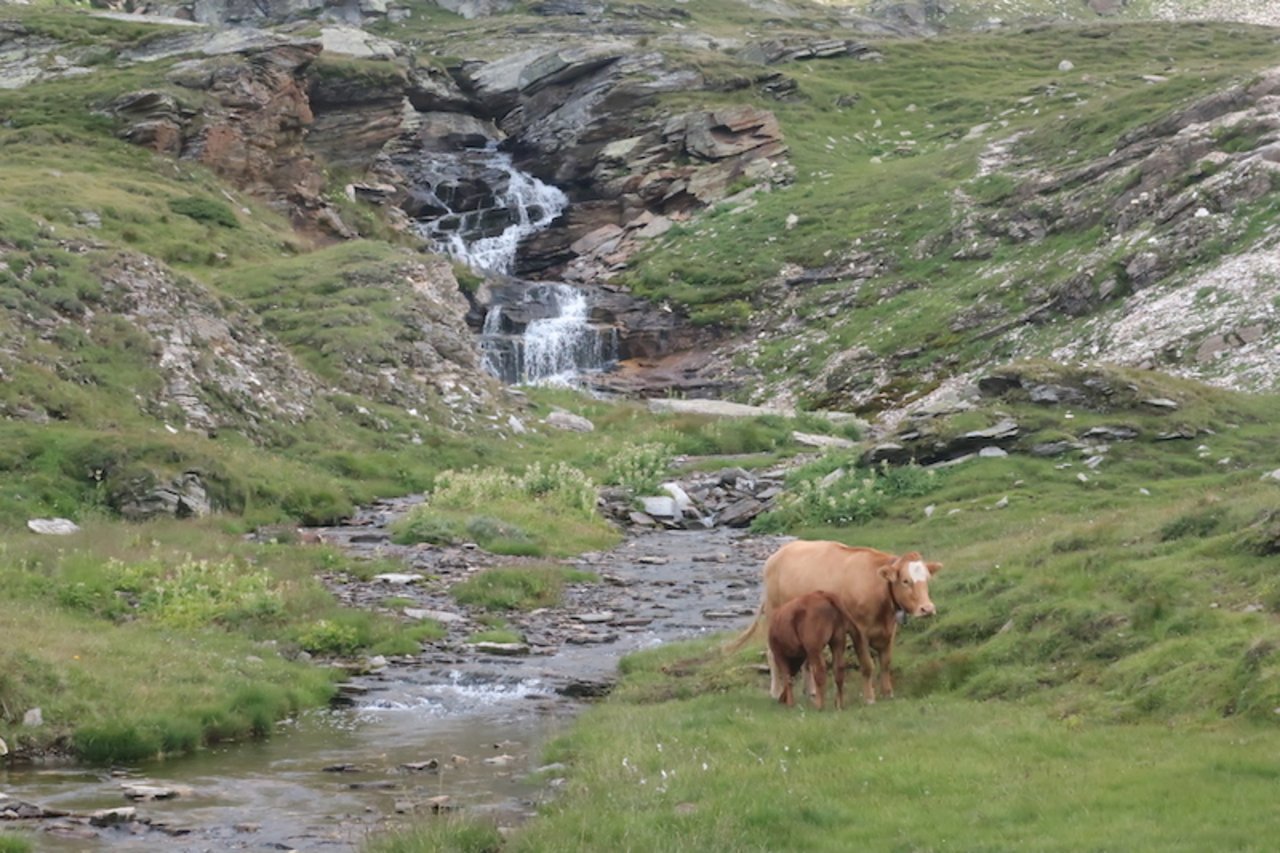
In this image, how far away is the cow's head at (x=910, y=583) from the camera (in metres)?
14.4

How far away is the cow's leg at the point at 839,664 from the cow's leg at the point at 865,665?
0.20 m

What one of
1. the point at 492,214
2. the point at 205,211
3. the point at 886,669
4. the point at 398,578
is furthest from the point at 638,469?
the point at 492,214

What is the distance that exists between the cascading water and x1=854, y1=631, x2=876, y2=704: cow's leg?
50675 millimetres

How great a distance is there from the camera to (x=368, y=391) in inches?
1698

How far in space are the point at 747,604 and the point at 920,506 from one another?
8.88m

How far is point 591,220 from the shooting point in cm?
9281

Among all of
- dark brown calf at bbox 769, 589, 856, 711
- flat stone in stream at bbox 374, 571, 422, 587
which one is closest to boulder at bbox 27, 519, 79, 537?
flat stone in stream at bbox 374, 571, 422, 587

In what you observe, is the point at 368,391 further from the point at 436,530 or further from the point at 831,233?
the point at 831,233

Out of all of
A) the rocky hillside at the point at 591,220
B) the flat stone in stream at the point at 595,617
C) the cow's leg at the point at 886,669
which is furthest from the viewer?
the rocky hillside at the point at 591,220

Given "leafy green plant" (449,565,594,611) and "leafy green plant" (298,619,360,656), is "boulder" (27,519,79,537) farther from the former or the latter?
"leafy green plant" (449,565,594,611)

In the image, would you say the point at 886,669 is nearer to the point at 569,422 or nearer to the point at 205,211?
the point at 569,422

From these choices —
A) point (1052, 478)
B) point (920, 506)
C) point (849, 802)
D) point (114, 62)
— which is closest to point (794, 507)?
point (920, 506)

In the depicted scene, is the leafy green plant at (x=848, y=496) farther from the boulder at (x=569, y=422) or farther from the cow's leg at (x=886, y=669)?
the boulder at (x=569, y=422)

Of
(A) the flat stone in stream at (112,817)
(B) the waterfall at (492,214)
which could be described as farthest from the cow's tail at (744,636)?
(B) the waterfall at (492,214)
